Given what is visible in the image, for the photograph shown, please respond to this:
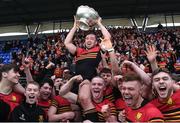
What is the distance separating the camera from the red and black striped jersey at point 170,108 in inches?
152

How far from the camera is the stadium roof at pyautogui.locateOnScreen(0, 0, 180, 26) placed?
18672 mm

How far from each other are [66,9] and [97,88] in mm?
15558

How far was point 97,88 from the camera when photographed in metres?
4.58

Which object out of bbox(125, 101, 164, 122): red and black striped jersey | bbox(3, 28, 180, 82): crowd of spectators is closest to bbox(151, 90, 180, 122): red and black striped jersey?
bbox(125, 101, 164, 122): red and black striped jersey

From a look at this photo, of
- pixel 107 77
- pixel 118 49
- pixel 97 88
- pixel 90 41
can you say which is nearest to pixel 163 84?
pixel 97 88

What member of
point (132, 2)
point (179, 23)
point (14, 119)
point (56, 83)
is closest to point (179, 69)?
point (56, 83)

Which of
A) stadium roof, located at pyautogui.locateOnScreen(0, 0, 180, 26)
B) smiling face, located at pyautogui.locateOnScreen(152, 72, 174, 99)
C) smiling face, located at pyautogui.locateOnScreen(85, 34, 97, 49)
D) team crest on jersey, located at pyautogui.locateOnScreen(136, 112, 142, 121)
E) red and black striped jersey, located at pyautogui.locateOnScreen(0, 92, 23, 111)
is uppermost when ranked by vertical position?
stadium roof, located at pyautogui.locateOnScreen(0, 0, 180, 26)

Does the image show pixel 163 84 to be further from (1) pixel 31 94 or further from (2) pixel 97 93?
(1) pixel 31 94

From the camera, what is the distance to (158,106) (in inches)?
155

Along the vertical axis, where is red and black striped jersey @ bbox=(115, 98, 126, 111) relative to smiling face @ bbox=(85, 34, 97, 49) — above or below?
below

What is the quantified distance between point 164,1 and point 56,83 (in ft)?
46.6

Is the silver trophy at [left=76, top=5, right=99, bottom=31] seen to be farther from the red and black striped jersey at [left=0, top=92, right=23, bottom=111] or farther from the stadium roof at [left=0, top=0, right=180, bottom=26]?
the stadium roof at [left=0, top=0, right=180, bottom=26]

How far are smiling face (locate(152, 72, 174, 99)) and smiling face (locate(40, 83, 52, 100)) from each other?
78.4 inches

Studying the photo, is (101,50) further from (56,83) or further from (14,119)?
(14,119)
